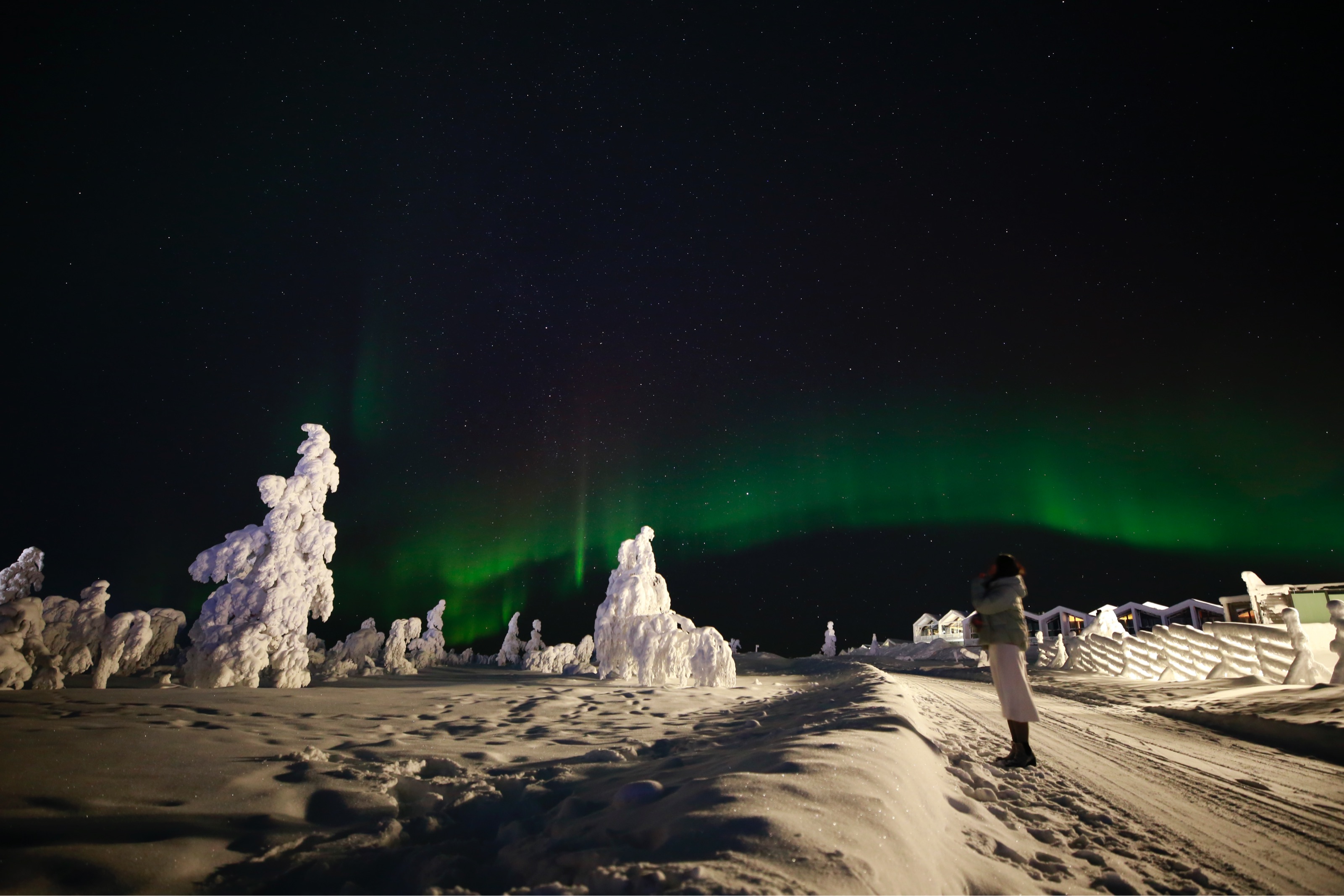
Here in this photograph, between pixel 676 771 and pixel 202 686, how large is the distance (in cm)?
2345

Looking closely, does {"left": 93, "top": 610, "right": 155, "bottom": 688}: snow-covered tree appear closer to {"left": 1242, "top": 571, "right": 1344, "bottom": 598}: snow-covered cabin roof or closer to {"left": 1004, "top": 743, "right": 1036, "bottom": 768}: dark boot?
{"left": 1004, "top": 743, "right": 1036, "bottom": 768}: dark boot

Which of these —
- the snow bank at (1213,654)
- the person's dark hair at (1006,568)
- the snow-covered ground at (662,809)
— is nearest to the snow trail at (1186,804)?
the snow-covered ground at (662,809)

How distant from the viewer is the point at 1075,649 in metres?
27.0

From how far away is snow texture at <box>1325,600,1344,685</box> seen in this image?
9.62 meters

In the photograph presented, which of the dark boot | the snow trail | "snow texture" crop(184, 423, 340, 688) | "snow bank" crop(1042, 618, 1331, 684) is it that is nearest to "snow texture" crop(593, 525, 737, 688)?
"snow texture" crop(184, 423, 340, 688)

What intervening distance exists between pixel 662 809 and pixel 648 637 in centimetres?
2337

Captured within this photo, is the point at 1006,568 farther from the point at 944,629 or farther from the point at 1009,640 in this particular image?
the point at 944,629

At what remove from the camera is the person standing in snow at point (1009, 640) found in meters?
5.57

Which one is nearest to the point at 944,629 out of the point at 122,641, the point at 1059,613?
the point at 1059,613

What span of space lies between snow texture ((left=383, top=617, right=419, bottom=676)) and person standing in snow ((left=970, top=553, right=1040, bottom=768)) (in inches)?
1586

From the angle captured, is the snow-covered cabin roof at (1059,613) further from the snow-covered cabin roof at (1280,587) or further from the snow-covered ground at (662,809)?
the snow-covered ground at (662,809)

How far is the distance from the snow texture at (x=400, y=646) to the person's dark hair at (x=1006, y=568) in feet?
133

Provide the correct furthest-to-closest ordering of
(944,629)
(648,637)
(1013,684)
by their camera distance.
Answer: (944,629) < (648,637) < (1013,684)

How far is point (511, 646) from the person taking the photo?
201ft
